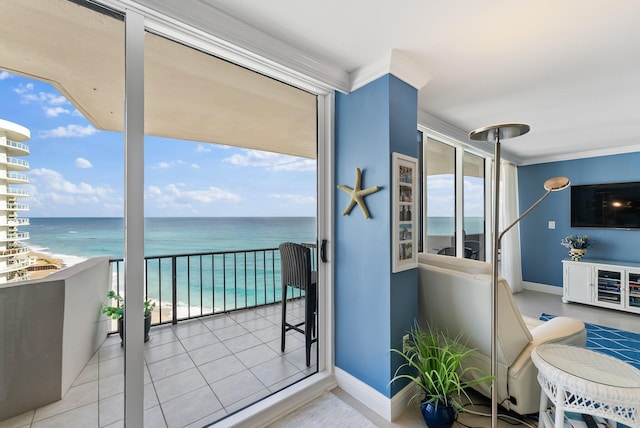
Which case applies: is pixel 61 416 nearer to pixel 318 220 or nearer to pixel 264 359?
pixel 264 359

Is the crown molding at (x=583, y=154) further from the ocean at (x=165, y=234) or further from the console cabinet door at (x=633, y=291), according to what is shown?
the ocean at (x=165, y=234)

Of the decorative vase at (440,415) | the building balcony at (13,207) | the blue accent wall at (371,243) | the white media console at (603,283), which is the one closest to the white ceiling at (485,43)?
the blue accent wall at (371,243)

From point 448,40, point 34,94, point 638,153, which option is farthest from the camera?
point 638,153

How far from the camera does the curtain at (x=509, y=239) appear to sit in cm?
462

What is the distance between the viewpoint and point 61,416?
1294mm

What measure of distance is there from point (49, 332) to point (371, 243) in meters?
1.73

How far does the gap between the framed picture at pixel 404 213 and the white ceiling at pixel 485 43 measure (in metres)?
0.71

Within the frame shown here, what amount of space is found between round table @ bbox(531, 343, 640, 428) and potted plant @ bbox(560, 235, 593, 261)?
3.56 meters

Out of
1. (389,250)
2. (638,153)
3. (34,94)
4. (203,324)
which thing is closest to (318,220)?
(389,250)

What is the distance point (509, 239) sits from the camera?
4.62 metres

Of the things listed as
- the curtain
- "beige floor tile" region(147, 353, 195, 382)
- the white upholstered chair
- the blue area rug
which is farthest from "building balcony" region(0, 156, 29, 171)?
the curtain

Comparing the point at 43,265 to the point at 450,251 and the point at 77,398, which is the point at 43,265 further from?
the point at 450,251

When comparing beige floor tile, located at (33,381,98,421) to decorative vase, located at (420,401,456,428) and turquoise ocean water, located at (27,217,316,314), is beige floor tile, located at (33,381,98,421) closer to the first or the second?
turquoise ocean water, located at (27,217,316,314)

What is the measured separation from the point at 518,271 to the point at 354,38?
4.88 m
